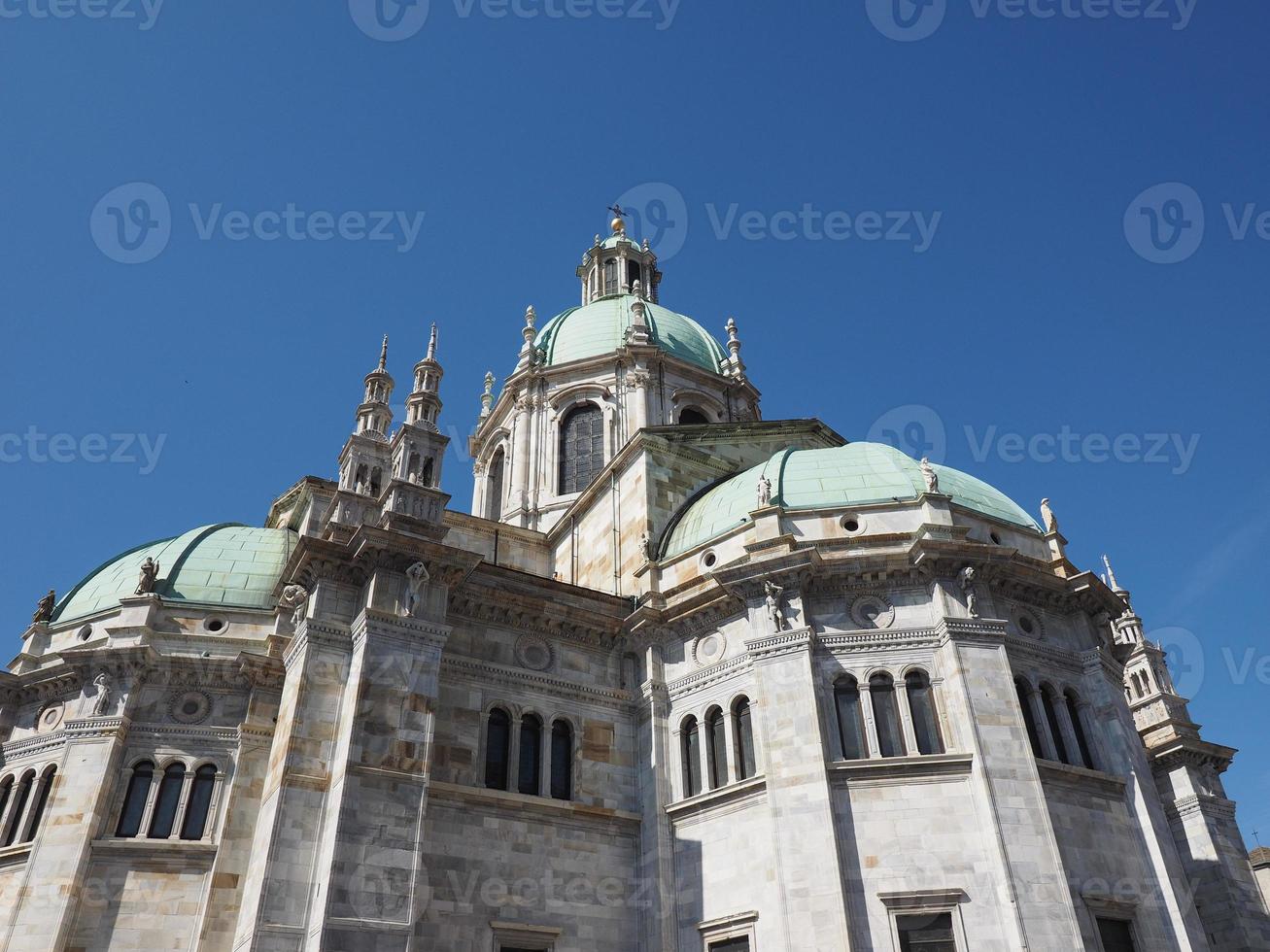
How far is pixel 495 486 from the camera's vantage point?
46312mm

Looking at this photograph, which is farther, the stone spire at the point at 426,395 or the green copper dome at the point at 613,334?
the green copper dome at the point at 613,334

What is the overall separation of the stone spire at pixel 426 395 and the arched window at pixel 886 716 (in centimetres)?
1335

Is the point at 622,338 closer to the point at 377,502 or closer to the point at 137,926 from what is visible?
the point at 377,502

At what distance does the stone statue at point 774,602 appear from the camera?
24.8 m

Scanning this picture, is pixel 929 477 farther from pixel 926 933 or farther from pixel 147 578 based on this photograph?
pixel 147 578

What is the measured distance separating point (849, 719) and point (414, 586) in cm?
1101

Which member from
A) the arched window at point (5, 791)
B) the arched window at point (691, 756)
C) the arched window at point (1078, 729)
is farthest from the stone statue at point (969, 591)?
the arched window at point (5, 791)

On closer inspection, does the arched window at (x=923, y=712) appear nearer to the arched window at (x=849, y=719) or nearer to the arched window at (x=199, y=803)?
the arched window at (x=849, y=719)

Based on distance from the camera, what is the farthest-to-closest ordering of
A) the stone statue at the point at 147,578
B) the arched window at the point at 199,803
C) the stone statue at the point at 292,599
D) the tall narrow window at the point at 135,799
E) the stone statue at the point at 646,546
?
1. the stone statue at the point at 147,578
2. the stone statue at the point at 646,546
3. the stone statue at the point at 292,599
4. the arched window at the point at 199,803
5. the tall narrow window at the point at 135,799

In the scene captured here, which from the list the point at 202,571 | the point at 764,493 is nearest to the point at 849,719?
the point at 764,493

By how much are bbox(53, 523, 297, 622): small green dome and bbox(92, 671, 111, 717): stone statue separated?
3.28m

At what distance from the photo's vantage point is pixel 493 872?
74.2 feet

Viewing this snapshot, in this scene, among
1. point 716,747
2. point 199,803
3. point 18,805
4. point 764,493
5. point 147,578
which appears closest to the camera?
point 716,747

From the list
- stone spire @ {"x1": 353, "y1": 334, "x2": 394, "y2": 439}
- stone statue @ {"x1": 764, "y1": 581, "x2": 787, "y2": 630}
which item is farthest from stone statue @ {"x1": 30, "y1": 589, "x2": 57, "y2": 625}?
stone statue @ {"x1": 764, "y1": 581, "x2": 787, "y2": 630}
